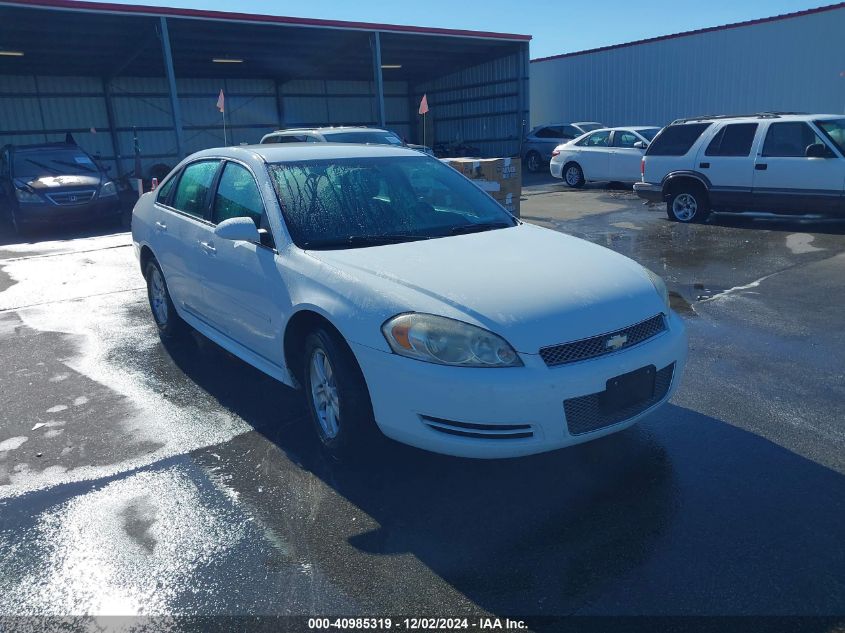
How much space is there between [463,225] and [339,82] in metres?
27.9

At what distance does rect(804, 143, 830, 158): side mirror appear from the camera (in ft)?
32.8

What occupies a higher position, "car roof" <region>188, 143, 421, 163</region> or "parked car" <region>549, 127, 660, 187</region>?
"car roof" <region>188, 143, 421, 163</region>

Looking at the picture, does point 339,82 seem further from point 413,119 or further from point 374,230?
point 374,230

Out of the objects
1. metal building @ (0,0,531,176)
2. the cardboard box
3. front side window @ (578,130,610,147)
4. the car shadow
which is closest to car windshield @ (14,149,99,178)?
metal building @ (0,0,531,176)

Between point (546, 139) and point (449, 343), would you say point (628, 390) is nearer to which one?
point (449, 343)

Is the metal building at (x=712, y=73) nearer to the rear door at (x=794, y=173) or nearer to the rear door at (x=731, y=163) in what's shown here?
the rear door at (x=731, y=163)

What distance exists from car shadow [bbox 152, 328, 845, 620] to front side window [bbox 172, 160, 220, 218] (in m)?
1.80

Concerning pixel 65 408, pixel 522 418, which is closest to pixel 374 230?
pixel 522 418

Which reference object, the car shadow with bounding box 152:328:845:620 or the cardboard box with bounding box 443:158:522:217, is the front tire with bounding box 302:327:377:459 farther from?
the cardboard box with bounding box 443:158:522:217

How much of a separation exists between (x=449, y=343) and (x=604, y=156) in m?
15.5

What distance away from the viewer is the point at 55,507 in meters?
3.44

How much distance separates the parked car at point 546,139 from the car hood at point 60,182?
14580 mm

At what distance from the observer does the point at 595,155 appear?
17.5m

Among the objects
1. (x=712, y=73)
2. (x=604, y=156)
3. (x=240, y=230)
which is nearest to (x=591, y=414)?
(x=240, y=230)
